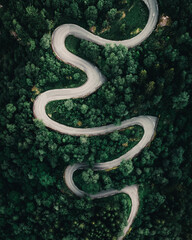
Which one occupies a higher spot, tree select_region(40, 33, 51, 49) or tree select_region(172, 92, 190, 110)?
tree select_region(40, 33, 51, 49)

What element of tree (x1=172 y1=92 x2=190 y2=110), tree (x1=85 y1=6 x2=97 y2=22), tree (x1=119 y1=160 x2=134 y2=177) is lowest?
tree (x1=119 y1=160 x2=134 y2=177)

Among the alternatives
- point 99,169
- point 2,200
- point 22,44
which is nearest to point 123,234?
point 99,169

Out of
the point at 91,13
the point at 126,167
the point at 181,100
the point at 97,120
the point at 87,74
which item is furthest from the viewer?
the point at 87,74

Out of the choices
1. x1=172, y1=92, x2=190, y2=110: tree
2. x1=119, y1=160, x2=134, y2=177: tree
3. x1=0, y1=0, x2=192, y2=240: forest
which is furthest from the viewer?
x1=119, y1=160, x2=134, y2=177: tree

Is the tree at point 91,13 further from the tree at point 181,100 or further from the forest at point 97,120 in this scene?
the tree at point 181,100

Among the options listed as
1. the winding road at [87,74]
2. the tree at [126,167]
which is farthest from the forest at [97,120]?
the winding road at [87,74]

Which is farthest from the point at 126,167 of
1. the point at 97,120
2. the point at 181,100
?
the point at 181,100

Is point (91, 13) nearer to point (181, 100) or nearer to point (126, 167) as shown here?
point (181, 100)

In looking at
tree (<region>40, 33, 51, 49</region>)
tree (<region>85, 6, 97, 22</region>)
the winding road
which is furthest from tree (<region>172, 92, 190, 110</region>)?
tree (<region>40, 33, 51, 49</region>)

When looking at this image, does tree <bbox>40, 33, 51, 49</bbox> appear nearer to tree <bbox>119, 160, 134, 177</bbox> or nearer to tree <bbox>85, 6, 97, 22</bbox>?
tree <bbox>85, 6, 97, 22</bbox>
